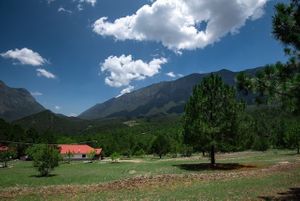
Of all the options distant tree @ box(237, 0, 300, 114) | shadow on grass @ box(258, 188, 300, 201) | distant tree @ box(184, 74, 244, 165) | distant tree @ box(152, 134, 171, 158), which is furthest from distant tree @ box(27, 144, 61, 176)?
distant tree @ box(152, 134, 171, 158)

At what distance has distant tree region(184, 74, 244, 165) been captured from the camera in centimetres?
4588

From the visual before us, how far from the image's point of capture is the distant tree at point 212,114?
45.9 meters

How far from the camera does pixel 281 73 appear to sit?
15586mm

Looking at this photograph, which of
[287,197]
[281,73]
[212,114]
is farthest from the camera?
[212,114]

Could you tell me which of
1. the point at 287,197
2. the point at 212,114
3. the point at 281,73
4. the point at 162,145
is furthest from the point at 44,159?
the point at 162,145

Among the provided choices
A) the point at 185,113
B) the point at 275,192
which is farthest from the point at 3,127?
the point at 275,192

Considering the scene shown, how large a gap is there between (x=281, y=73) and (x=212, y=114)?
104 feet

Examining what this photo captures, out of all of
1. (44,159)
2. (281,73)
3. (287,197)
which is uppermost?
(281,73)

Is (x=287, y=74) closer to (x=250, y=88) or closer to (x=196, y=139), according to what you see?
(x=250, y=88)

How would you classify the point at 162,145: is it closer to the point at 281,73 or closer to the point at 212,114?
the point at 212,114

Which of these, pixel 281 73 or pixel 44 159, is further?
pixel 44 159

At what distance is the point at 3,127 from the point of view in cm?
13150

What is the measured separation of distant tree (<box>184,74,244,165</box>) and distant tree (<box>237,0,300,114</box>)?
98.3 feet

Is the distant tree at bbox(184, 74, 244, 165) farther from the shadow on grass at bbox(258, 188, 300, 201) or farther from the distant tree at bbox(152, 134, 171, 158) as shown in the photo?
the distant tree at bbox(152, 134, 171, 158)
